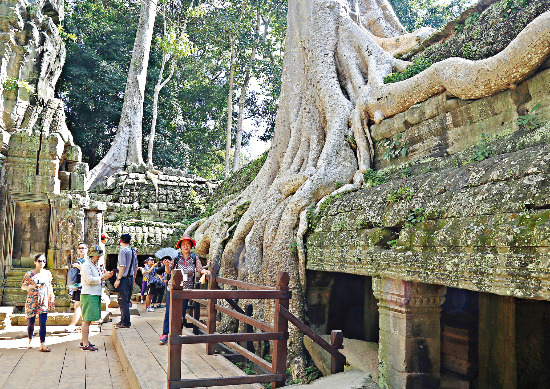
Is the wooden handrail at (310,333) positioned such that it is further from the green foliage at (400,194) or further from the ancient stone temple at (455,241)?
the green foliage at (400,194)

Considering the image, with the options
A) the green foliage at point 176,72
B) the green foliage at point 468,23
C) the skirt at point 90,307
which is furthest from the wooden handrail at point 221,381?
the green foliage at point 176,72

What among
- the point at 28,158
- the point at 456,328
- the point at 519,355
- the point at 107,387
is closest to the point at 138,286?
the point at 28,158

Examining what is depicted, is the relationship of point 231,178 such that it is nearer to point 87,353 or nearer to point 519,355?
point 87,353

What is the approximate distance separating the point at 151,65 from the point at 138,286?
1166cm

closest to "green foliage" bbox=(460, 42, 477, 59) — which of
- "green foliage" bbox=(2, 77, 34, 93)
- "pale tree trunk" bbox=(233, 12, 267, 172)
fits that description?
"green foliage" bbox=(2, 77, 34, 93)

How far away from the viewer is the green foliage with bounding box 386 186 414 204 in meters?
3.94

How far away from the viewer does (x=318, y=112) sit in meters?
7.23

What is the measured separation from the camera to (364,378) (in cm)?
370

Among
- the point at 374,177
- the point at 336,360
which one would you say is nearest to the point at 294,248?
the point at 374,177

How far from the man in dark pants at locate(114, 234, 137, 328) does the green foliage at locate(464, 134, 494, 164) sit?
413 centimetres

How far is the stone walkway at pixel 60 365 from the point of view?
173 inches

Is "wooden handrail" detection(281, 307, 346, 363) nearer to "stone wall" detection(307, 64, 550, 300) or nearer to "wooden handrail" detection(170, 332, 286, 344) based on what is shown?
"wooden handrail" detection(170, 332, 286, 344)

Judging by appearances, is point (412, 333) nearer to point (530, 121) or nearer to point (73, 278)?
point (530, 121)

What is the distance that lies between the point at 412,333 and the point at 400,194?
1144 mm
